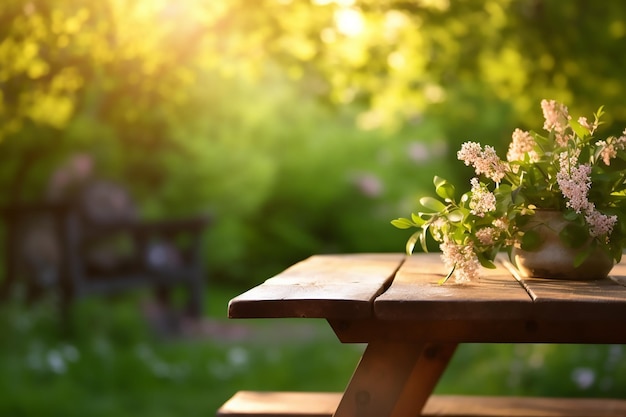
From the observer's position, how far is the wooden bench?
Result: 3.45m

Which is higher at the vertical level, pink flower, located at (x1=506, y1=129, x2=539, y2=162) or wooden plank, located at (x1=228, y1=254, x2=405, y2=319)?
pink flower, located at (x1=506, y1=129, x2=539, y2=162)

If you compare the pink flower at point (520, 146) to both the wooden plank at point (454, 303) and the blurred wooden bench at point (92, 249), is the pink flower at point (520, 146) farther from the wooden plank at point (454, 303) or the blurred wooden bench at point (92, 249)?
the blurred wooden bench at point (92, 249)

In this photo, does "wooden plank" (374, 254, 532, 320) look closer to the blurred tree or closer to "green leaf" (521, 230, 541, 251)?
"green leaf" (521, 230, 541, 251)

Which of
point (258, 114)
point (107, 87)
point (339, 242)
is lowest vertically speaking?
point (339, 242)

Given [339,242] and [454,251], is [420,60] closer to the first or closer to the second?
[454,251]

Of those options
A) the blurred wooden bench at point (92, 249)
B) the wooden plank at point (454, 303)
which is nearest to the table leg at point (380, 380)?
the wooden plank at point (454, 303)

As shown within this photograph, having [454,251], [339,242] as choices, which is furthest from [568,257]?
[339,242]

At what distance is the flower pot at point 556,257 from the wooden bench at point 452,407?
0.96 metres

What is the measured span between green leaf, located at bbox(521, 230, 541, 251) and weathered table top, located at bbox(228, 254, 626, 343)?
12 cm

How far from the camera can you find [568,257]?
2.67 meters

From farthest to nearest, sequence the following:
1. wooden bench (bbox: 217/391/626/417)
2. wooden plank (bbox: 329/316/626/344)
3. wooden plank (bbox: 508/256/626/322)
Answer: wooden bench (bbox: 217/391/626/417), wooden plank (bbox: 329/316/626/344), wooden plank (bbox: 508/256/626/322)

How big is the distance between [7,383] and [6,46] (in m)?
2.55

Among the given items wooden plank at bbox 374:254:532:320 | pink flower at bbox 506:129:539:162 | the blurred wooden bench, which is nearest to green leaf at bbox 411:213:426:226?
wooden plank at bbox 374:254:532:320

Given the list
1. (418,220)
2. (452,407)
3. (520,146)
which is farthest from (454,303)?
(452,407)
